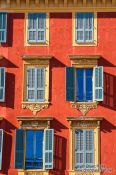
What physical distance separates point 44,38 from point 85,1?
318 cm

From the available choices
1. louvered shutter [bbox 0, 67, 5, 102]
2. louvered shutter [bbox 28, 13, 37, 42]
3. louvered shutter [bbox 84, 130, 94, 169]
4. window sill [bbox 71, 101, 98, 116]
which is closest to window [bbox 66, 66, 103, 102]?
window sill [bbox 71, 101, 98, 116]

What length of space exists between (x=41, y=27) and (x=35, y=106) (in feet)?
15.2

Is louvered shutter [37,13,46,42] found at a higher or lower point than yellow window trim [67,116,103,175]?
higher

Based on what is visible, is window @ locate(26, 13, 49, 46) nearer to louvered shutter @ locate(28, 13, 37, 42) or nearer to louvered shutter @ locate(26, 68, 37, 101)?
louvered shutter @ locate(28, 13, 37, 42)

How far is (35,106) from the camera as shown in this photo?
3247cm

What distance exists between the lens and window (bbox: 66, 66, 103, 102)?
3225cm

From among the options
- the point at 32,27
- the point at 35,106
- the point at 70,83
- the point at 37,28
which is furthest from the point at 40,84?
the point at 32,27

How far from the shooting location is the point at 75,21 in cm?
3362

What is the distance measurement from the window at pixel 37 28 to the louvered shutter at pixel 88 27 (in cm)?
217

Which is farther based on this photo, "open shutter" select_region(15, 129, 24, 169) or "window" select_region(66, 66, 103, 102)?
"window" select_region(66, 66, 103, 102)

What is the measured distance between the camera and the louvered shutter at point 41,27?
3356cm

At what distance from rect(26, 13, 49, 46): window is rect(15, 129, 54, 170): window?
5240 mm

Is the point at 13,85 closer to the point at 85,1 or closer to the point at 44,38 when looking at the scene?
the point at 44,38

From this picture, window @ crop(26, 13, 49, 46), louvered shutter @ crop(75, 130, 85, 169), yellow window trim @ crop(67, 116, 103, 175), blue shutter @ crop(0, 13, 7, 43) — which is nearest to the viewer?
yellow window trim @ crop(67, 116, 103, 175)
